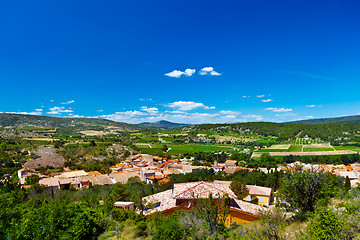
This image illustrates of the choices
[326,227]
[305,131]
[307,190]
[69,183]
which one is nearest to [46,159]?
[69,183]

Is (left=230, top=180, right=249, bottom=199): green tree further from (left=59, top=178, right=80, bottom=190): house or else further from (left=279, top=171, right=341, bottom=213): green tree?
(left=59, top=178, right=80, bottom=190): house

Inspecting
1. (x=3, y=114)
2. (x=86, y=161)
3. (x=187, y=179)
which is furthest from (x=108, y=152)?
(x=3, y=114)

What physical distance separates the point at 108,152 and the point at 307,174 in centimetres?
8271

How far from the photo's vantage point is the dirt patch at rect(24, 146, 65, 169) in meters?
61.6

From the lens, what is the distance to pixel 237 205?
18.4m

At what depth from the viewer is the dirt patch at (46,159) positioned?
61562 millimetres

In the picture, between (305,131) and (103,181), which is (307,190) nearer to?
(103,181)

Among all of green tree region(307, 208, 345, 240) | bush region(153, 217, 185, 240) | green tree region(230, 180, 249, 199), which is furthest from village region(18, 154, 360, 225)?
green tree region(307, 208, 345, 240)

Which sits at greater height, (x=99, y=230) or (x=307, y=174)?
(x=307, y=174)

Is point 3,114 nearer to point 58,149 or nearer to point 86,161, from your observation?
point 58,149

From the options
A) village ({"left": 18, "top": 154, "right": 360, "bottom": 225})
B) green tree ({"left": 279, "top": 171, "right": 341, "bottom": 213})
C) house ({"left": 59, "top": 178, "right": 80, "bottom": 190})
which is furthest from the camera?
house ({"left": 59, "top": 178, "right": 80, "bottom": 190})

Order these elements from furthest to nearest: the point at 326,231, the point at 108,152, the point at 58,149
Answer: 1. the point at 108,152
2. the point at 58,149
3. the point at 326,231

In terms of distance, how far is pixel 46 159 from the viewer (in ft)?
219

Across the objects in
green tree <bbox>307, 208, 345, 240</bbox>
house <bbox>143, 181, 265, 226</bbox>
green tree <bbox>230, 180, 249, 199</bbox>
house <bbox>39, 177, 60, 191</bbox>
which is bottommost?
house <bbox>39, 177, 60, 191</bbox>
